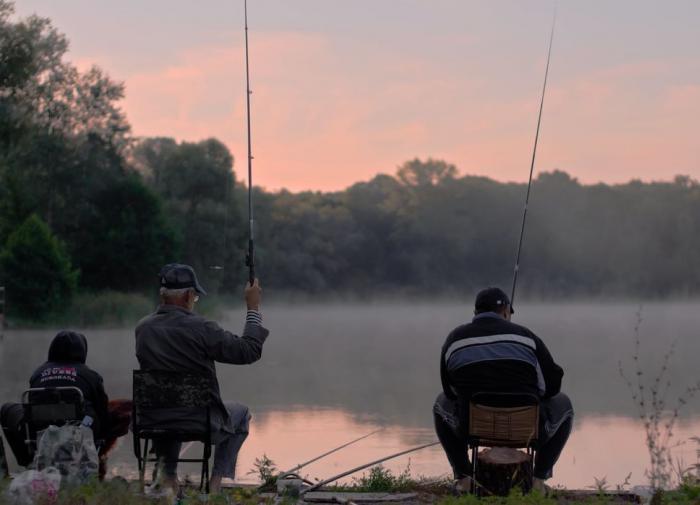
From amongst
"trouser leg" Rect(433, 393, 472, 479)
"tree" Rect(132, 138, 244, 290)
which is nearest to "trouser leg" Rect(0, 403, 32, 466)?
"trouser leg" Rect(433, 393, 472, 479)

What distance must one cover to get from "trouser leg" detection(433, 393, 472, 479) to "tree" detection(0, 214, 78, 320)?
28521 mm

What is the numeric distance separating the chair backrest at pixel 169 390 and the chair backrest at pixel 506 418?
124cm

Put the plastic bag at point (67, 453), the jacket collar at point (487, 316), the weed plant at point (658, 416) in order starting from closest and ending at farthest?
the weed plant at point (658, 416) < the plastic bag at point (67, 453) < the jacket collar at point (487, 316)

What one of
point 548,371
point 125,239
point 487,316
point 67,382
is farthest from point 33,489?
point 125,239

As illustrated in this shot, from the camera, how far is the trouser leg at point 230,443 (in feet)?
19.0

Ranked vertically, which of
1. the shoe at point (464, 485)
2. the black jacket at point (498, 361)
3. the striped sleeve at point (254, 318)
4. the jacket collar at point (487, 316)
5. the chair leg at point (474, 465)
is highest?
the jacket collar at point (487, 316)

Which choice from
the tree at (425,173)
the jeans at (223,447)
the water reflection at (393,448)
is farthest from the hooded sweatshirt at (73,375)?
the tree at (425,173)

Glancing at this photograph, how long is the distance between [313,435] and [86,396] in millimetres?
5444

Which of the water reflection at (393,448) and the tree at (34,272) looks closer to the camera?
the water reflection at (393,448)

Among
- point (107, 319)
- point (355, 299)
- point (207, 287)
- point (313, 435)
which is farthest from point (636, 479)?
point (355, 299)

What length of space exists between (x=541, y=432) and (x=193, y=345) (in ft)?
5.63

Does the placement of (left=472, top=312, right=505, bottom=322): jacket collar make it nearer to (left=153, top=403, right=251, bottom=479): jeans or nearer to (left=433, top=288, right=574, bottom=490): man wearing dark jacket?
(left=433, top=288, right=574, bottom=490): man wearing dark jacket

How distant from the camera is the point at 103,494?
466 cm

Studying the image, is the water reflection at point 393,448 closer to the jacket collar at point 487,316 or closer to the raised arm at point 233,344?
the jacket collar at point 487,316
